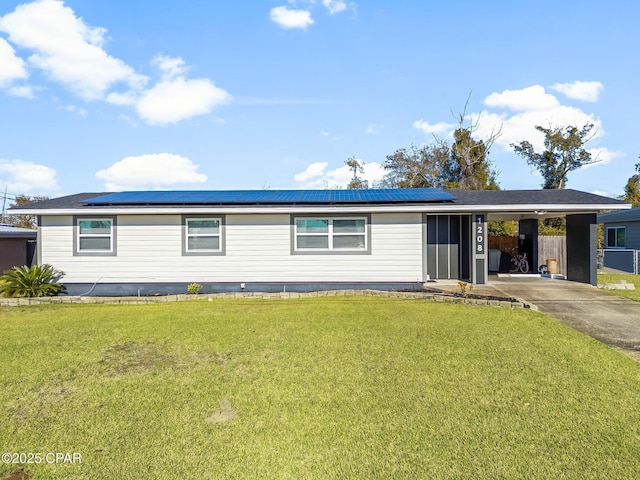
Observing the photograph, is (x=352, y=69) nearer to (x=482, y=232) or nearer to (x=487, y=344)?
(x=482, y=232)

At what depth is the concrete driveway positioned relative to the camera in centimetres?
705

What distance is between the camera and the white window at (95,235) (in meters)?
12.2

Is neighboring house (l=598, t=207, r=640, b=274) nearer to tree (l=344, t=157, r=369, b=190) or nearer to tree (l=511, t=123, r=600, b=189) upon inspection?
tree (l=511, t=123, r=600, b=189)

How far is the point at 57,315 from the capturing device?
880 centimetres

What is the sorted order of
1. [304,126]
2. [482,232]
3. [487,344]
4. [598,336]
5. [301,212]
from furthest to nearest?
[304,126] → [482,232] → [301,212] → [598,336] → [487,344]

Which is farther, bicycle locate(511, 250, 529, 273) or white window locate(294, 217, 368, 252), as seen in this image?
bicycle locate(511, 250, 529, 273)

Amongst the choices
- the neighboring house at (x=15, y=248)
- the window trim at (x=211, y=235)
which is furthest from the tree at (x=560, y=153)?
the neighboring house at (x=15, y=248)

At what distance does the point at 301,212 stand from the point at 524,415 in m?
8.62

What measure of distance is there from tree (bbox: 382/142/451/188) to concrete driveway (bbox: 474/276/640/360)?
885 inches

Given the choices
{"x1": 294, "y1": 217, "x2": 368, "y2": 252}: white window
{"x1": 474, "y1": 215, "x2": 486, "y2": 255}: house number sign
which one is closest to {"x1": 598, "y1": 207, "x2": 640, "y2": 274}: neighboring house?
{"x1": 474, "y1": 215, "x2": 486, "y2": 255}: house number sign

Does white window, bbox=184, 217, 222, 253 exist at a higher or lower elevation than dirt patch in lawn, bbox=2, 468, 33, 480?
higher

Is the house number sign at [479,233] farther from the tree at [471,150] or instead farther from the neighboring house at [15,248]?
the tree at [471,150]

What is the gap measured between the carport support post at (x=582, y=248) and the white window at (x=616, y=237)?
37.5 ft

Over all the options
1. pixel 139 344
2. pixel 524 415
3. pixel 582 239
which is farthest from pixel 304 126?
pixel 524 415
